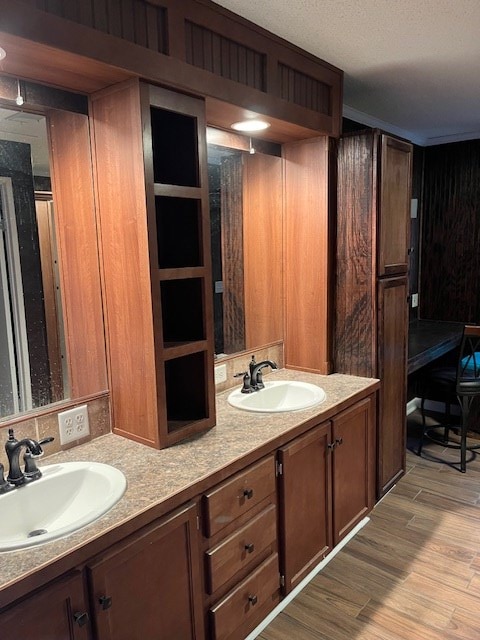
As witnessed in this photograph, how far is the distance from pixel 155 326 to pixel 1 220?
62 centimetres

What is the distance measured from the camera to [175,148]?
188cm

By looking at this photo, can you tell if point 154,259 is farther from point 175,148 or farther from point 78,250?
point 175,148

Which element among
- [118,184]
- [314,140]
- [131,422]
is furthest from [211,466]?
[314,140]

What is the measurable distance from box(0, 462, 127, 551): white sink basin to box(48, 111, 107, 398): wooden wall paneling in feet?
1.19

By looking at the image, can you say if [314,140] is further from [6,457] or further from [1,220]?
[6,457]

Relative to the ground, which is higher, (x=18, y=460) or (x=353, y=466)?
(x=18, y=460)

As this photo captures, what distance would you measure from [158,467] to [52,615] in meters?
0.54

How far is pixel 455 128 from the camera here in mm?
3830

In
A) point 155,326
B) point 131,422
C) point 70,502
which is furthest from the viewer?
point 131,422

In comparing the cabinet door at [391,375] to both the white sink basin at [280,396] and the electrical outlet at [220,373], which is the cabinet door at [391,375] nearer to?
the white sink basin at [280,396]

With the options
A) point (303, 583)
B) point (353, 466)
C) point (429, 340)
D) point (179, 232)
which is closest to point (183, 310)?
point (179, 232)

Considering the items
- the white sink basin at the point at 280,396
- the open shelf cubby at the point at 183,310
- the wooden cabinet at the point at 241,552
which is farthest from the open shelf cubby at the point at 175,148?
the wooden cabinet at the point at 241,552

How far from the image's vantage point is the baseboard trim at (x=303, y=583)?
1.93m

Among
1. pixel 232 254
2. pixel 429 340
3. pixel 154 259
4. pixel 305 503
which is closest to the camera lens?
pixel 154 259
